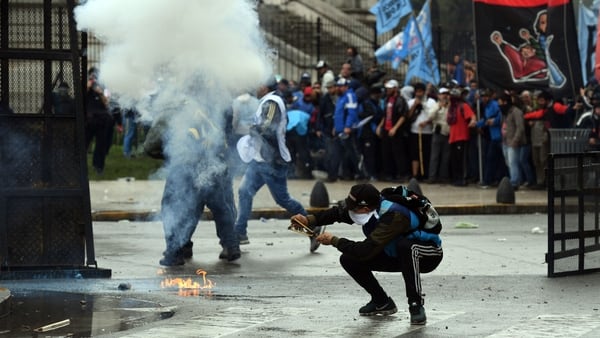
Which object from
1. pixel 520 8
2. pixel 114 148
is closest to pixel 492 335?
pixel 520 8

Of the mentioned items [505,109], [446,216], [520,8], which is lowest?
[446,216]

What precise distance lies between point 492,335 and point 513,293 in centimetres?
229

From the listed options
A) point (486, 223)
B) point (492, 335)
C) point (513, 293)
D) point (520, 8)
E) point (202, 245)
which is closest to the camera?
point (492, 335)

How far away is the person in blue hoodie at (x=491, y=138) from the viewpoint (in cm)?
2397

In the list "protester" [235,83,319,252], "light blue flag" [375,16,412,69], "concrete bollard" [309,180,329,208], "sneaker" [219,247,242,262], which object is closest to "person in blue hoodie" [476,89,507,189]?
"light blue flag" [375,16,412,69]

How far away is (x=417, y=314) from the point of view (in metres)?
10.4

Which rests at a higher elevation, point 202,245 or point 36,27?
point 36,27

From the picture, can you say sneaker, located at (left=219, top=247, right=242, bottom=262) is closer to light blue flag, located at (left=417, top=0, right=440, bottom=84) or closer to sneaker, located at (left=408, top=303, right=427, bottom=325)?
sneaker, located at (left=408, top=303, right=427, bottom=325)

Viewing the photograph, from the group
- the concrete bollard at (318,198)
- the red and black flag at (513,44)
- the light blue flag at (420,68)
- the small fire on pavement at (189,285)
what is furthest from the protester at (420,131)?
the small fire on pavement at (189,285)

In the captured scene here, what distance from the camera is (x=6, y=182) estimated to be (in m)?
12.8

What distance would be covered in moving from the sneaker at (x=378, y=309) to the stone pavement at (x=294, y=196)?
917cm

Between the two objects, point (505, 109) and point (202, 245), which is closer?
point (202, 245)

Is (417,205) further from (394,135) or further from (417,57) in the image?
(417,57)

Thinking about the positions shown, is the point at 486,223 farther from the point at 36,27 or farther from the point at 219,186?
the point at 36,27
